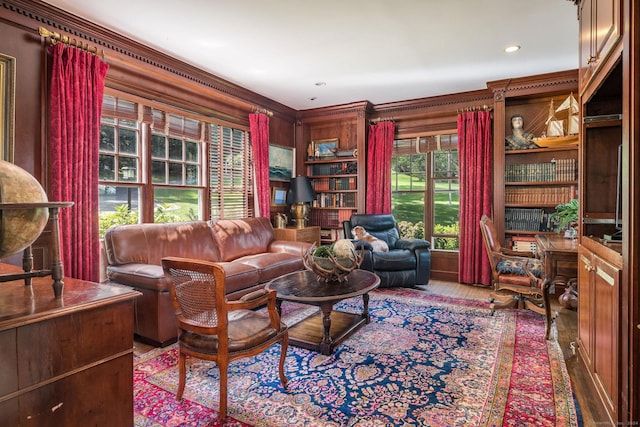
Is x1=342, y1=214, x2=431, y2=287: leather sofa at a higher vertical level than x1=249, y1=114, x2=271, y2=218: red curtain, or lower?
lower

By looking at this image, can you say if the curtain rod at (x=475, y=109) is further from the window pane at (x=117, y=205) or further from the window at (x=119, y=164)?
the window pane at (x=117, y=205)

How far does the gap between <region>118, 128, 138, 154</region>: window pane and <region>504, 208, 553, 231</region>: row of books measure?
4.69 m

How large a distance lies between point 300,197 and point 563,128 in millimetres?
3576

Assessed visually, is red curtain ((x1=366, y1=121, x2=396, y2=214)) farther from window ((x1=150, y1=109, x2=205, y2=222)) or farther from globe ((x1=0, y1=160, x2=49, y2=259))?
globe ((x1=0, y1=160, x2=49, y2=259))

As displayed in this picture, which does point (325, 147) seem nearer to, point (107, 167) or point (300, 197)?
point (300, 197)

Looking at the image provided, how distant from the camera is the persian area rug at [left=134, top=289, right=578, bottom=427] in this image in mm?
1870

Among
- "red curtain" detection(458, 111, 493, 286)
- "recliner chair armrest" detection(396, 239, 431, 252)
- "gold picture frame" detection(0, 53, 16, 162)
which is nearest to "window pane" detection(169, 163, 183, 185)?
"gold picture frame" detection(0, 53, 16, 162)

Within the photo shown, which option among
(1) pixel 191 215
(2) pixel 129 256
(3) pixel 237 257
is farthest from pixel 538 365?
(1) pixel 191 215

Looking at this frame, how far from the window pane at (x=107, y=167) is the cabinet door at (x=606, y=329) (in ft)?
12.8

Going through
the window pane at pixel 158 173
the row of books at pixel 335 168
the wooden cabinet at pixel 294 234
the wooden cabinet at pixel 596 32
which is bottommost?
the wooden cabinet at pixel 294 234

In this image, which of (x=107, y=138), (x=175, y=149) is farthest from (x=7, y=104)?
(x=175, y=149)

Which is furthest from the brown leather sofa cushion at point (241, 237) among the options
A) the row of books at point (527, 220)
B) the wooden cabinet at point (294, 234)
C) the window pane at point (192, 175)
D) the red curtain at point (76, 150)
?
the row of books at point (527, 220)

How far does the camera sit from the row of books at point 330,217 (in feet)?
19.0

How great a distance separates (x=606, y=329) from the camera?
1.61 m
